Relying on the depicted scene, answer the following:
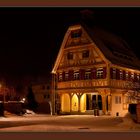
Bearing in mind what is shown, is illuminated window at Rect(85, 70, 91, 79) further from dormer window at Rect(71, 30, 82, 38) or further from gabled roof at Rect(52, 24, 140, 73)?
dormer window at Rect(71, 30, 82, 38)

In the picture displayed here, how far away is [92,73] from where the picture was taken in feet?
151

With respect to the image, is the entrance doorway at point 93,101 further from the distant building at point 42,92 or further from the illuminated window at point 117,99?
the distant building at point 42,92

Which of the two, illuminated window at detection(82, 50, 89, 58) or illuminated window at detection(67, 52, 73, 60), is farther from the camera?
illuminated window at detection(67, 52, 73, 60)

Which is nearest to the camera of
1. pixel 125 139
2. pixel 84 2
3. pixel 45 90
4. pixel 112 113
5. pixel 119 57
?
pixel 84 2

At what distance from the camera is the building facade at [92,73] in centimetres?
4447

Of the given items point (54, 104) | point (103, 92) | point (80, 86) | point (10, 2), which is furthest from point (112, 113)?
point (10, 2)

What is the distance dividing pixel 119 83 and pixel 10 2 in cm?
3306

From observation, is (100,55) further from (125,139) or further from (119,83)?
(125,139)

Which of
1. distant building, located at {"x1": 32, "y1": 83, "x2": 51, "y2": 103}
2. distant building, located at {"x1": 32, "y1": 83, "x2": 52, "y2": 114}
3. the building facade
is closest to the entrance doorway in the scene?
the building facade

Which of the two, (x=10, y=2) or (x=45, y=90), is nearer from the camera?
(x=10, y=2)

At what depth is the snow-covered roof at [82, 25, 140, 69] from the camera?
4553cm

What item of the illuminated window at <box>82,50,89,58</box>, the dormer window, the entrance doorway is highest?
the dormer window

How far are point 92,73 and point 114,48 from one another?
17.6ft

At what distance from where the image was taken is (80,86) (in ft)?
154
